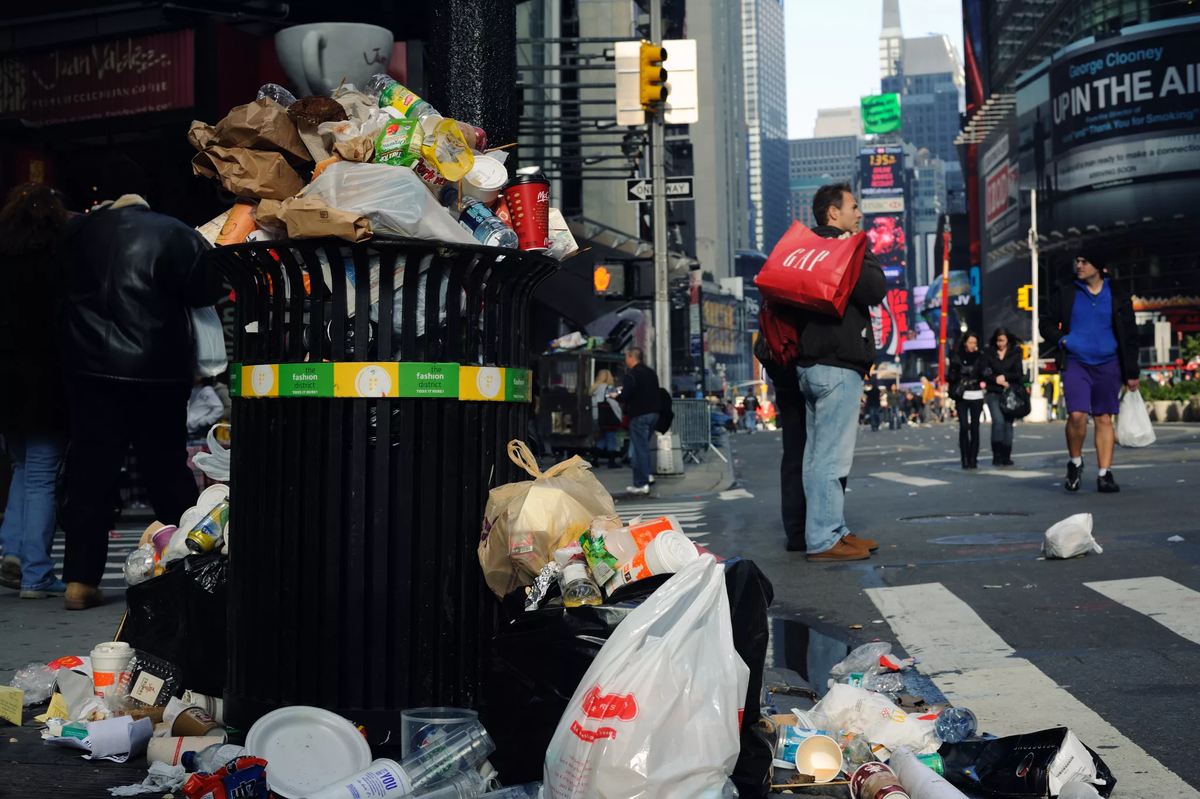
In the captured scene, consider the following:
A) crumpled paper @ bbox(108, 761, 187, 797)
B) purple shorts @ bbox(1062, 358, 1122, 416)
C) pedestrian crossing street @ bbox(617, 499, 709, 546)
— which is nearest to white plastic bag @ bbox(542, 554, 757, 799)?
crumpled paper @ bbox(108, 761, 187, 797)

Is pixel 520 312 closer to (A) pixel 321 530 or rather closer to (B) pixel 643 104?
(A) pixel 321 530

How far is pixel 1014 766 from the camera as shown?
327 cm

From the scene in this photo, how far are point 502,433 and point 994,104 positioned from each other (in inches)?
3434

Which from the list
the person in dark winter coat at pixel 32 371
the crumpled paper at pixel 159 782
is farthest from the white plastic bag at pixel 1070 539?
the person in dark winter coat at pixel 32 371

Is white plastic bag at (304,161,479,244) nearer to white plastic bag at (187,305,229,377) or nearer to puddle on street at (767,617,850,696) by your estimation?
puddle on street at (767,617,850,696)

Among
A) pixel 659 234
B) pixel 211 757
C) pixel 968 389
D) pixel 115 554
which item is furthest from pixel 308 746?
pixel 659 234

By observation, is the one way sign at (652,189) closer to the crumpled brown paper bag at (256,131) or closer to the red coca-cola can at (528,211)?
the red coca-cola can at (528,211)

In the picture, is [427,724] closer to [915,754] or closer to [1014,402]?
[915,754]

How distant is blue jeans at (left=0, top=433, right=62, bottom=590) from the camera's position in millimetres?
A: 6848

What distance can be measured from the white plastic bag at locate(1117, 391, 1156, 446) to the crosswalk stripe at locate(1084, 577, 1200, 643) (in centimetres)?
462

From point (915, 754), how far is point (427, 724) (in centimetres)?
134

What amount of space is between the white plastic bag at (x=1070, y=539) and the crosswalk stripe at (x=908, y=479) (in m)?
6.20

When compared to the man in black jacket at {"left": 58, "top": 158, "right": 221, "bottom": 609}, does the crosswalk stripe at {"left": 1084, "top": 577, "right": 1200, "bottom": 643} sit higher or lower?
lower

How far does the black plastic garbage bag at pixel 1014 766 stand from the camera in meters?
3.19
